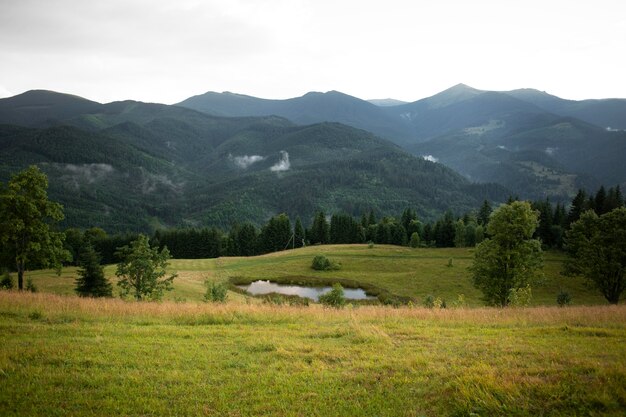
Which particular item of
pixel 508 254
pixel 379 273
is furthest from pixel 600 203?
pixel 508 254

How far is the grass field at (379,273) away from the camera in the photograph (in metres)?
55.8

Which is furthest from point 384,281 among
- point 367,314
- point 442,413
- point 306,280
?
point 442,413


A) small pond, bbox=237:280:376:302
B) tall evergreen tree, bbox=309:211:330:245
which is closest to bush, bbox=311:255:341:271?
small pond, bbox=237:280:376:302

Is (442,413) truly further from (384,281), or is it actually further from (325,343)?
(384,281)

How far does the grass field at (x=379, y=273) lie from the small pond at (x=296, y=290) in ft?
9.87

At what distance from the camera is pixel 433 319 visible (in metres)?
16.0

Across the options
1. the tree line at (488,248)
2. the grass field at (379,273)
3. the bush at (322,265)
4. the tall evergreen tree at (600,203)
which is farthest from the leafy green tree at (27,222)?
the tall evergreen tree at (600,203)

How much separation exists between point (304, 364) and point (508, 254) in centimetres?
3218

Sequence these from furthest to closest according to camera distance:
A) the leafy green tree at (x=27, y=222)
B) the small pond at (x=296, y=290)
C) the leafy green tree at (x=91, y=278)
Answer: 1. the small pond at (x=296, y=290)
2. the leafy green tree at (x=91, y=278)
3. the leafy green tree at (x=27, y=222)

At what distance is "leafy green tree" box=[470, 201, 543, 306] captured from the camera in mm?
36031

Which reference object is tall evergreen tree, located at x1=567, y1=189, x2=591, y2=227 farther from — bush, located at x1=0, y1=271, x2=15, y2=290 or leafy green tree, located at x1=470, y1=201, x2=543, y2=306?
bush, located at x1=0, y1=271, x2=15, y2=290

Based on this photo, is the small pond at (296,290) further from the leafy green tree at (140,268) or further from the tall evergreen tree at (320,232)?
the tall evergreen tree at (320,232)

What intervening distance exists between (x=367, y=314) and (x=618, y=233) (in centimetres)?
4161

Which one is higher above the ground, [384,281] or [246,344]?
[246,344]
